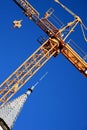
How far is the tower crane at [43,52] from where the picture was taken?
4559 cm

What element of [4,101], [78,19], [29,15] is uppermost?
[29,15]

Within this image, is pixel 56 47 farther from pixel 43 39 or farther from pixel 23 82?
pixel 23 82

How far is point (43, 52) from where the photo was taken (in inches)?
1957

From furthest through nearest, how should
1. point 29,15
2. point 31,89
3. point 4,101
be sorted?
point 31,89, point 29,15, point 4,101

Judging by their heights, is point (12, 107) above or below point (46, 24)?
below

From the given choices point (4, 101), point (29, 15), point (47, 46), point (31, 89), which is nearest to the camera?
point (4, 101)

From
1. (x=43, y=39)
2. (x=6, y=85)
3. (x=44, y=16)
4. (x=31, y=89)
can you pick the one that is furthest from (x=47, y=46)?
(x=31, y=89)

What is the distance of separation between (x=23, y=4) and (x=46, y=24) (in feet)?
14.9

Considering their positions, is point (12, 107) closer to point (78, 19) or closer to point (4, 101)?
point (4, 101)

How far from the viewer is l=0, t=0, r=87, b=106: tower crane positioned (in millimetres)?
45594

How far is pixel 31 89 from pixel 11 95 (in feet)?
61.0

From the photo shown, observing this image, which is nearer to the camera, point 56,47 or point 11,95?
point 11,95

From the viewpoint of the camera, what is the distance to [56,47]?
50688 mm

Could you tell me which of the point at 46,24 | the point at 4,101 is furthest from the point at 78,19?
the point at 4,101
